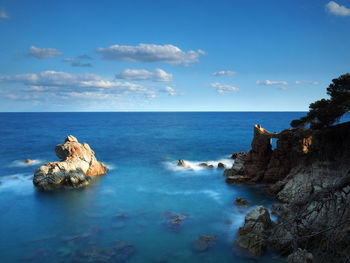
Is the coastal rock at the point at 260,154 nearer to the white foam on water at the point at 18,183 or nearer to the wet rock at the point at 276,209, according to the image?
the wet rock at the point at 276,209

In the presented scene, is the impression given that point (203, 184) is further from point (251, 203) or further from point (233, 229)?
point (233, 229)

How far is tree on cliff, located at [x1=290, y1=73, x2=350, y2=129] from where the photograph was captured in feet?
64.7

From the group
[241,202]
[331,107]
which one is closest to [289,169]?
[241,202]

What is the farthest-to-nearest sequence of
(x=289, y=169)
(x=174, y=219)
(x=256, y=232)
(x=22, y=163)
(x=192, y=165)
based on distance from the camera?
1. (x=22, y=163)
2. (x=192, y=165)
3. (x=289, y=169)
4. (x=174, y=219)
5. (x=256, y=232)

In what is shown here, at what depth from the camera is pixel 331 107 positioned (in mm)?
20422

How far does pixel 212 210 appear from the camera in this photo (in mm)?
22641

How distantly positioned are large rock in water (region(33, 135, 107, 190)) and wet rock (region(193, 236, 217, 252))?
17364 mm

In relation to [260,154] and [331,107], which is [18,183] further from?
[331,107]

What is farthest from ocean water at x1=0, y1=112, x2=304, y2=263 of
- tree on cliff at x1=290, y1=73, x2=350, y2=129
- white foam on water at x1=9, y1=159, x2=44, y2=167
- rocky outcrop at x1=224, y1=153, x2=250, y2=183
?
tree on cliff at x1=290, y1=73, x2=350, y2=129

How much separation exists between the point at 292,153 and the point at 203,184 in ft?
34.0

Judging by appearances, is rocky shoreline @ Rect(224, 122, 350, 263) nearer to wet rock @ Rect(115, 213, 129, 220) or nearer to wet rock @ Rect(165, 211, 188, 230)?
wet rock @ Rect(165, 211, 188, 230)

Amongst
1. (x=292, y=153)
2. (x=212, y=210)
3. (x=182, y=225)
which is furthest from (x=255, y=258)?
(x=292, y=153)

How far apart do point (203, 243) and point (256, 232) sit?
11.5ft

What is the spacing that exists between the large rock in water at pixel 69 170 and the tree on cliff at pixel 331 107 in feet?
79.3
